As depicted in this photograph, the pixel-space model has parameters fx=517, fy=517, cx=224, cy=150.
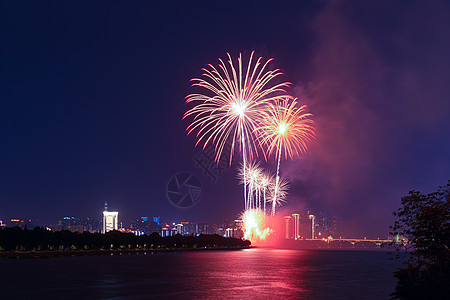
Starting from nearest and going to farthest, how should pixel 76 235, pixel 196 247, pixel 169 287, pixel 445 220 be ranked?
pixel 445 220 → pixel 169 287 → pixel 76 235 → pixel 196 247

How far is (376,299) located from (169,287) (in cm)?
1221

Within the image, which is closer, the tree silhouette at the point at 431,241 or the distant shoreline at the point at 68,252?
the tree silhouette at the point at 431,241

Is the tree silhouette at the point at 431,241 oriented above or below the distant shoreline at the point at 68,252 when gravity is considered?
above

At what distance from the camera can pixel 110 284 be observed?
33.5 metres

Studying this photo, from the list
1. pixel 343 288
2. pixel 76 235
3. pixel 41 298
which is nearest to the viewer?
pixel 41 298

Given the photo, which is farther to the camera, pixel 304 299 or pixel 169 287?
pixel 169 287

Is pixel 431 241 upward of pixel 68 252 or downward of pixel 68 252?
upward

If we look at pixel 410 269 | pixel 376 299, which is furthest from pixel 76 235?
pixel 410 269

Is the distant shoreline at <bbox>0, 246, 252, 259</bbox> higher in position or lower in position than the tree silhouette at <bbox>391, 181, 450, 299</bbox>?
lower

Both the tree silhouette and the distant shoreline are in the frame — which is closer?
the tree silhouette

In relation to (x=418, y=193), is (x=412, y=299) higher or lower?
lower

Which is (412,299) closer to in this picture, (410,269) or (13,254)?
(410,269)

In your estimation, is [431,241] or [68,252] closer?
[431,241]

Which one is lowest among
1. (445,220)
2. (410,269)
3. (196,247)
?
(196,247)
